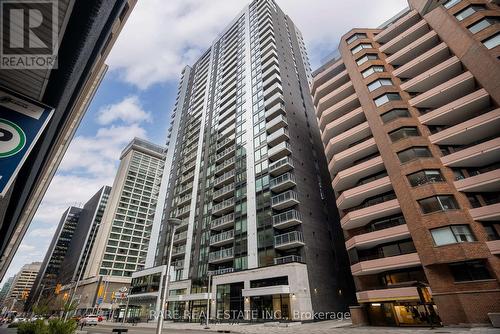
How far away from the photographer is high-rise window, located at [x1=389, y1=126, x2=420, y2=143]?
28.2 metres

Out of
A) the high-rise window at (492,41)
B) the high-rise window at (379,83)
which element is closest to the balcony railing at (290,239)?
the high-rise window at (379,83)

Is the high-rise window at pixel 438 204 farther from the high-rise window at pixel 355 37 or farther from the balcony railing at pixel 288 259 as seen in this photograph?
the high-rise window at pixel 355 37

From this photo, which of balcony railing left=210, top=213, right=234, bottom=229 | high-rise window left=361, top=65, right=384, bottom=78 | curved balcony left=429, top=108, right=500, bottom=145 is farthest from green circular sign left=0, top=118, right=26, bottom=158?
high-rise window left=361, top=65, right=384, bottom=78

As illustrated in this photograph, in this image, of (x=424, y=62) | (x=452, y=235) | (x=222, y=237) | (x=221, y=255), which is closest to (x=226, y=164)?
(x=222, y=237)

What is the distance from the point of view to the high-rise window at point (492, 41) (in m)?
26.2

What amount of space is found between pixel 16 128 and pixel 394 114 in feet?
112

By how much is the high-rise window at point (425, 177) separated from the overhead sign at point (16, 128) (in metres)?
29.2

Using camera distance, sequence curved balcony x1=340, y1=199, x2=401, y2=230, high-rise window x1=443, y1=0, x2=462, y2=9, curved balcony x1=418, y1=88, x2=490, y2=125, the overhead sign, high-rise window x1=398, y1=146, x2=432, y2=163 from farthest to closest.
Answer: high-rise window x1=443, y1=0, x2=462, y2=9, curved balcony x1=340, y1=199, x2=401, y2=230, high-rise window x1=398, y1=146, x2=432, y2=163, curved balcony x1=418, y1=88, x2=490, y2=125, the overhead sign

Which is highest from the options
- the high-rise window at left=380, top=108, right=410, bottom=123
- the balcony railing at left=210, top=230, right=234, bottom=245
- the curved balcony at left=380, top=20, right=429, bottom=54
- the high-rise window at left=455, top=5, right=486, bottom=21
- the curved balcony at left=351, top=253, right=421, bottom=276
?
the curved balcony at left=380, top=20, right=429, bottom=54

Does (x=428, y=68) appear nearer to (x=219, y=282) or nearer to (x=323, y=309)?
(x=323, y=309)

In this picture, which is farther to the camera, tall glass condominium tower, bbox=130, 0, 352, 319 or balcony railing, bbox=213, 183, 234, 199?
balcony railing, bbox=213, 183, 234, 199

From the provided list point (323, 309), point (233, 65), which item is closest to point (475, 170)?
point (323, 309)

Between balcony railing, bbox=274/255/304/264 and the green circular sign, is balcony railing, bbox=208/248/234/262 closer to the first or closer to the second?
balcony railing, bbox=274/255/304/264

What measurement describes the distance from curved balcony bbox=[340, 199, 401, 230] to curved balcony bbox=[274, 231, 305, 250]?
614 cm
